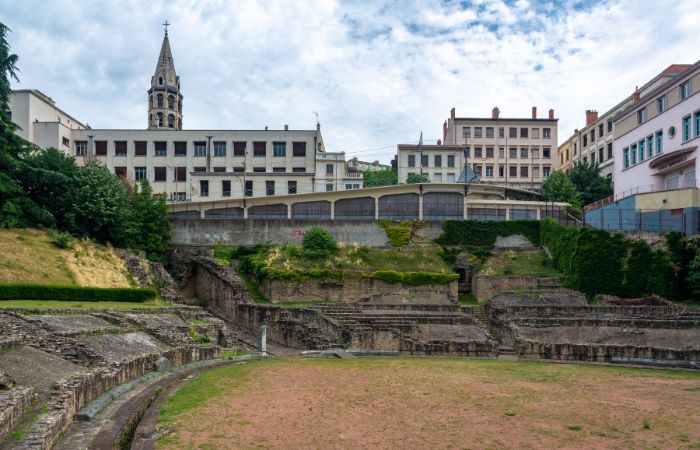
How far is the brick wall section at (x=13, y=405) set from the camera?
10.4 meters

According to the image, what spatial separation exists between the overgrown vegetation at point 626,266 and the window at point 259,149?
35.0 m

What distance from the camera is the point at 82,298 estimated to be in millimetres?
28625

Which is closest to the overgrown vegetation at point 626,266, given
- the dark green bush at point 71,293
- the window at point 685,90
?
the window at point 685,90

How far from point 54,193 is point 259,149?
27.7 m

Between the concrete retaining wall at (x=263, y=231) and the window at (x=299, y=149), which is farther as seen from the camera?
the window at (x=299, y=149)

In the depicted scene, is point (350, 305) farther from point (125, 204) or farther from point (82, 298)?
point (125, 204)

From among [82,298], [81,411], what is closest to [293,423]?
[81,411]

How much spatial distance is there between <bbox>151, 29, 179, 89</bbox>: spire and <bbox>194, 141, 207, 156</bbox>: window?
49.0 ft

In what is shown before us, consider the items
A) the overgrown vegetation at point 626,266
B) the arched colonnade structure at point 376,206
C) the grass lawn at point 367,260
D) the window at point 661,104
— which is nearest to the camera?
the overgrown vegetation at point 626,266

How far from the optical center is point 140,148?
61844mm

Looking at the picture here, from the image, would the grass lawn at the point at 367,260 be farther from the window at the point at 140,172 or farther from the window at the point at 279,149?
the window at the point at 140,172

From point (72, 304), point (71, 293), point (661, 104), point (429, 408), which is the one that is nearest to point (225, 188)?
point (71, 293)

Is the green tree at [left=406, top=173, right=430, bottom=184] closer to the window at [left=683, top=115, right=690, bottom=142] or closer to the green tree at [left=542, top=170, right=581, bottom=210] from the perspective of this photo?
the green tree at [left=542, top=170, right=581, bottom=210]

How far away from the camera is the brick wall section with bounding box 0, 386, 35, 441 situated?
10445mm
